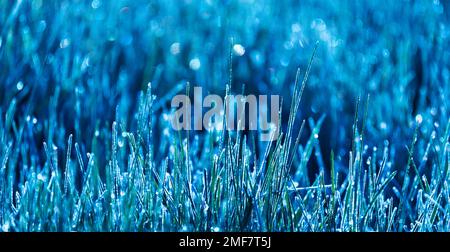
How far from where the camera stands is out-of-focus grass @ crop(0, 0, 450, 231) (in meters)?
1.08

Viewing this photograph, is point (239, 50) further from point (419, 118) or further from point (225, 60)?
point (419, 118)

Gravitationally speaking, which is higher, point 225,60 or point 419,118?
point 225,60

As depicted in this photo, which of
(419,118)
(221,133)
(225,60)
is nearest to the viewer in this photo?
(221,133)

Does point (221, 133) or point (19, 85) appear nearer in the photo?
point (221, 133)

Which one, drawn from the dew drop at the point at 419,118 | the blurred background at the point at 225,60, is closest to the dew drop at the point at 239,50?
the blurred background at the point at 225,60

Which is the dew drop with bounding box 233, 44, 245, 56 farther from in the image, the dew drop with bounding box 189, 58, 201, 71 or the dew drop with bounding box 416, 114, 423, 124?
the dew drop with bounding box 416, 114, 423, 124

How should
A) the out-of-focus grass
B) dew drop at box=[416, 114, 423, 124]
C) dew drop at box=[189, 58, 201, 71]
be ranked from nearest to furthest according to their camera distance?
the out-of-focus grass
dew drop at box=[416, 114, 423, 124]
dew drop at box=[189, 58, 201, 71]

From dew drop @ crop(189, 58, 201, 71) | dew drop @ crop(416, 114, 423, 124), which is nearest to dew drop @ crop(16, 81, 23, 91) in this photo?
dew drop @ crop(189, 58, 201, 71)

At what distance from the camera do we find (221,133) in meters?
1.10

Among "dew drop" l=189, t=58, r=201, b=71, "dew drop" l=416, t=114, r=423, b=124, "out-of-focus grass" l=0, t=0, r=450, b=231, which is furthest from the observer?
"dew drop" l=189, t=58, r=201, b=71

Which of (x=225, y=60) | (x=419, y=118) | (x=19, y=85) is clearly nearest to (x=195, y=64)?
(x=225, y=60)

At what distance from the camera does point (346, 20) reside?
1571 mm

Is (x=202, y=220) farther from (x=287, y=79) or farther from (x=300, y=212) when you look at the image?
(x=287, y=79)
